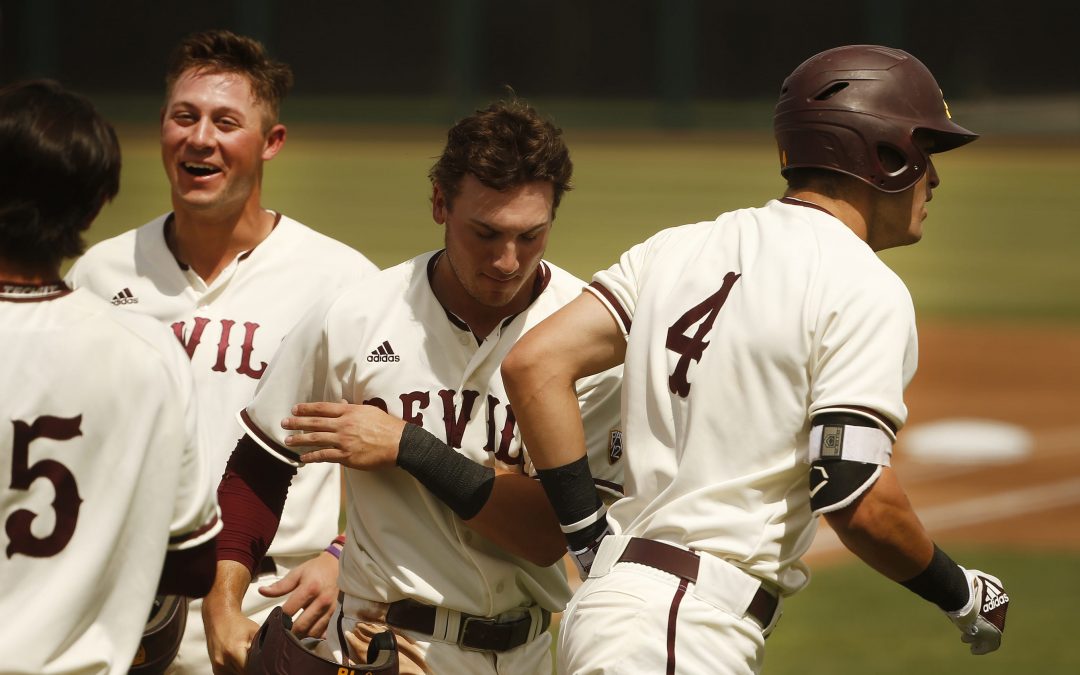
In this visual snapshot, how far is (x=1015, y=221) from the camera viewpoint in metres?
24.4

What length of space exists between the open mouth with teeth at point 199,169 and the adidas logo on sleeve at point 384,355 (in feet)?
3.48

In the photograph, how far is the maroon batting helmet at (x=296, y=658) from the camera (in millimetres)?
3168

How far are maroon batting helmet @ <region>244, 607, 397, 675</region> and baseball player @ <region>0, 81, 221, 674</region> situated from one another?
822 millimetres

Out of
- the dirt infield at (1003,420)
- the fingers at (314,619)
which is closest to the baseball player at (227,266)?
the fingers at (314,619)

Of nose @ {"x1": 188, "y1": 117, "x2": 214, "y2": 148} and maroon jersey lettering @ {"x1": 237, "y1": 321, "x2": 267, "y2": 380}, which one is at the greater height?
nose @ {"x1": 188, "y1": 117, "x2": 214, "y2": 148}

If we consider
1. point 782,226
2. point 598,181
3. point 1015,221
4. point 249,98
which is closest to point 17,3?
point 598,181

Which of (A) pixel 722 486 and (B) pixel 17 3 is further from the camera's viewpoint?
(B) pixel 17 3

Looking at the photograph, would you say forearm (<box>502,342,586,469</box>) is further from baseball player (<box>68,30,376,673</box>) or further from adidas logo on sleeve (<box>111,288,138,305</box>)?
adidas logo on sleeve (<box>111,288,138,305</box>)

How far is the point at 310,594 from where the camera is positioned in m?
3.71

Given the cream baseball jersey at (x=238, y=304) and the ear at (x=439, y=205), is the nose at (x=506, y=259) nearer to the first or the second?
the ear at (x=439, y=205)

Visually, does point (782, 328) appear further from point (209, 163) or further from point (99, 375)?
point (209, 163)

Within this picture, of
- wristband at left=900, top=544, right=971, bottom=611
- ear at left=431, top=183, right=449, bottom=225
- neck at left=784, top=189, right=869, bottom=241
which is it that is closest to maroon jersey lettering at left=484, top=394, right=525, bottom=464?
ear at left=431, top=183, right=449, bottom=225

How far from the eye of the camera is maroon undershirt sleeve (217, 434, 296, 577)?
11.3 feet

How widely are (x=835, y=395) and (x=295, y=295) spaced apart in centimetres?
189
